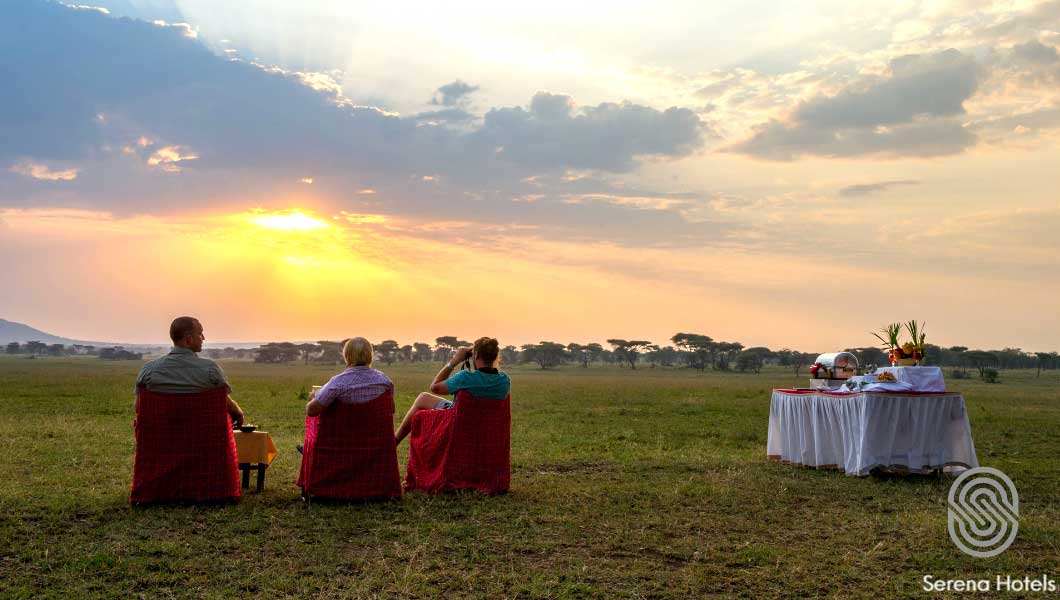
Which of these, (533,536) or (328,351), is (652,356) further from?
(533,536)

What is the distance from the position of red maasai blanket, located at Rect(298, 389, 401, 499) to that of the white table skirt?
519 centimetres

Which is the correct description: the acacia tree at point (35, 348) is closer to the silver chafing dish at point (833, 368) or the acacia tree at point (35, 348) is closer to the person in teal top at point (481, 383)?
the silver chafing dish at point (833, 368)

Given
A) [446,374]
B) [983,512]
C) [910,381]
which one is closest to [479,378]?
[446,374]

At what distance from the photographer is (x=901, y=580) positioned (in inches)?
208

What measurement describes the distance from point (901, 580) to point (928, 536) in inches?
54.1

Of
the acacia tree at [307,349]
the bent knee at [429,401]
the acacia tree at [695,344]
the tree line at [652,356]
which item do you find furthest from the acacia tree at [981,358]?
the bent knee at [429,401]

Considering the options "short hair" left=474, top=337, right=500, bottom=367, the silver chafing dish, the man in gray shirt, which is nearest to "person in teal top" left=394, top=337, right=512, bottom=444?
"short hair" left=474, top=337, right=500, bottom=367

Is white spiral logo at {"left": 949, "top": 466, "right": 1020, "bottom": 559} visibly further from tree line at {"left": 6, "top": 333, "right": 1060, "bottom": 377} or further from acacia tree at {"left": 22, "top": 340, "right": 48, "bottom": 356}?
acacia tree at {"left": 22, "top": 340, "right": 48, "bottom": 356}

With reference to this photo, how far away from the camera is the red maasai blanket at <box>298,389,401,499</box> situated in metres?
7.33

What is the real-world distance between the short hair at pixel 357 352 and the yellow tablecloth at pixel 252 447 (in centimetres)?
112

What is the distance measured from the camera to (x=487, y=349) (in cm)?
826

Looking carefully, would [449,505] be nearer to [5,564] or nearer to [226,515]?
[226,515]

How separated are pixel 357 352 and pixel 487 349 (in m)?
1.26

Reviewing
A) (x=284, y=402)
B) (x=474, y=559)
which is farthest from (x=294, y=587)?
(x=284, y=402)
